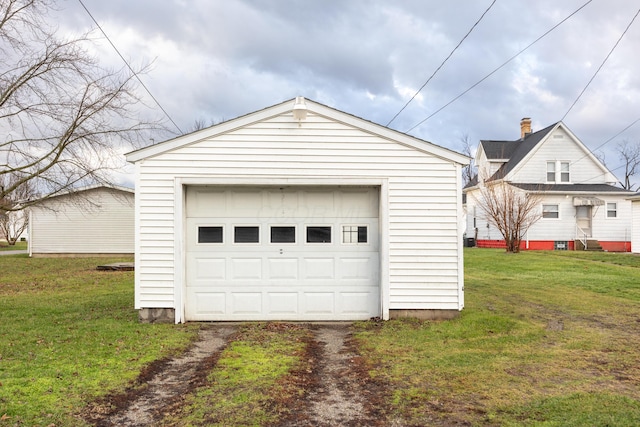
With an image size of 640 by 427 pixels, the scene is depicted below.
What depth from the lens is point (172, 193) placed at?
8445mm

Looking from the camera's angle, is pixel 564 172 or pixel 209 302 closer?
pixel 209 302

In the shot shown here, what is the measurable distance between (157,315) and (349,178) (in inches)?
160

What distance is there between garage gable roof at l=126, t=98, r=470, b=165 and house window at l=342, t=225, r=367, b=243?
170cm

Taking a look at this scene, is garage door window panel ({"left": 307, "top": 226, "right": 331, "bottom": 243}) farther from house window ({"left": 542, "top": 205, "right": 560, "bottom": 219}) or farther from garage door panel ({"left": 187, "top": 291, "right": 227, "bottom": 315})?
house window ({"left": 542, "top": 205, "right": 560, "bottom": 219})

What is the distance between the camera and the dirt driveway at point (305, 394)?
4277 mm

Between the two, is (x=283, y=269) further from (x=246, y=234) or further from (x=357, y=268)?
(x=357, y=268)

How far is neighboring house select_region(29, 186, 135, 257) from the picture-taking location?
25.8 meters

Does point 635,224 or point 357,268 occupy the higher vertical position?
point 635,224

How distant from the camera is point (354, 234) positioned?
352 inches

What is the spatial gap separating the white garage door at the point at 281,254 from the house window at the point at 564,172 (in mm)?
21784

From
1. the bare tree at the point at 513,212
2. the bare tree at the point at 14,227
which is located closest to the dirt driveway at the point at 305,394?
the bare tree at the point at 513,212

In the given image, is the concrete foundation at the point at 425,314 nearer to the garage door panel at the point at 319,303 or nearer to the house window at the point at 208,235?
the garage door panel at the point at 319,303

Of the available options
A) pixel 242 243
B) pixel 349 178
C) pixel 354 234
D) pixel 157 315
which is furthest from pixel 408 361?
pixel 157 315

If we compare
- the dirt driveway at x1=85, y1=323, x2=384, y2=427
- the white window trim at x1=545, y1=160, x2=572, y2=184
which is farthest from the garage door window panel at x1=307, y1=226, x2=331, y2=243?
the white window trim at x1=545, y1=160, x2=572, y2=184
